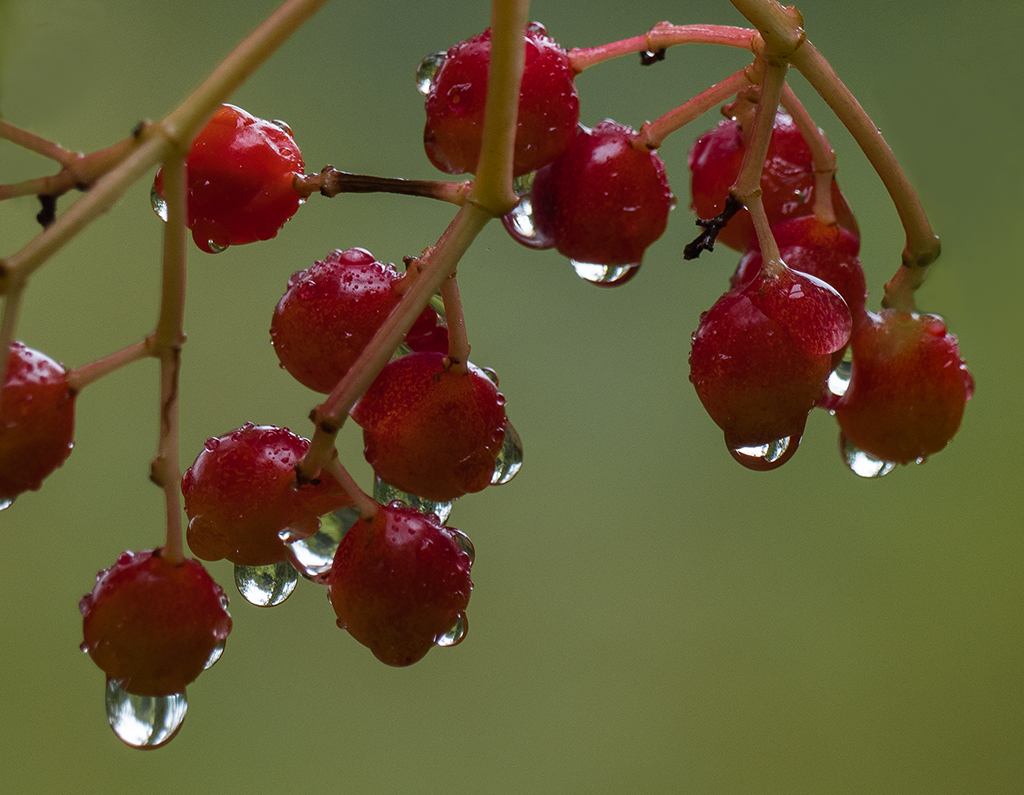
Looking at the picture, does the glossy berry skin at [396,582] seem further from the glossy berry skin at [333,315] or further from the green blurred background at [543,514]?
the green blurred background at [543,514]

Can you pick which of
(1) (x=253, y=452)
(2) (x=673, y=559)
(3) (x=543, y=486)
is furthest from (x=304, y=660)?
(1) (x=253, y=452)

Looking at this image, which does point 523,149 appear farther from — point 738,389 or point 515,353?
point 515,353

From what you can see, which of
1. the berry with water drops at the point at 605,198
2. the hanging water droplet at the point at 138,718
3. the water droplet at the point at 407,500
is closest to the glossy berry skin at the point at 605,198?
the berry with water drops at the point at 605,198

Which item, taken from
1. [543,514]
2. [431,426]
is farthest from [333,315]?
[543,514]

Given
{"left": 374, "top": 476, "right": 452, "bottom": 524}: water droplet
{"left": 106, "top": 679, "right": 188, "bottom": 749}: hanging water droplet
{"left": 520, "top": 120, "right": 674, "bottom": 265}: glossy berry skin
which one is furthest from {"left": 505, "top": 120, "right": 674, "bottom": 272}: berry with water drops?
{"left": 106, "top": 679, "right": 188, "bottom": 749}: hanging water droplet

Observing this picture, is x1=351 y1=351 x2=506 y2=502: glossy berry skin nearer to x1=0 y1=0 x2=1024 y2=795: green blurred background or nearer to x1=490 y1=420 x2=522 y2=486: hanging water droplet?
x1=490 y1=420 x2=522 y2=486: hanging water droplet

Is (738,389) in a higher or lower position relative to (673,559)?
lower

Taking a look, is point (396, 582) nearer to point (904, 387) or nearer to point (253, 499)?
point (253, 499)
